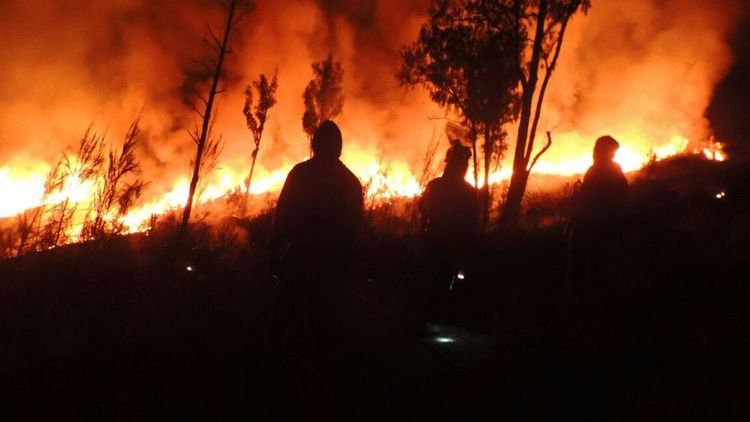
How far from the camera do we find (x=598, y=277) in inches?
271

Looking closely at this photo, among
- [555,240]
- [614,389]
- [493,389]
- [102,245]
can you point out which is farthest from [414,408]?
[102,245]

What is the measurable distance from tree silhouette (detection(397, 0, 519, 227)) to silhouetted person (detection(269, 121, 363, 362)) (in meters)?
9.45

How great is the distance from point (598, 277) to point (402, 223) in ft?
21.4

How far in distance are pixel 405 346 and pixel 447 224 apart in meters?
1.45

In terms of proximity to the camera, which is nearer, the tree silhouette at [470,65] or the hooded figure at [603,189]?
the hooded figure at [603,189]

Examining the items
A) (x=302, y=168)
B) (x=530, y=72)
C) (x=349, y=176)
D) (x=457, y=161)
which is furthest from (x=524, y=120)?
(x=302, y=168)

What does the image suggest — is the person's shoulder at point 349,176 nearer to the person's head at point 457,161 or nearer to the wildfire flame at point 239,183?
the person's head at point 457,161

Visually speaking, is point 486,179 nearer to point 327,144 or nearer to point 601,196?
point 601,196

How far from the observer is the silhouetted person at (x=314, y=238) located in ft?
12.4

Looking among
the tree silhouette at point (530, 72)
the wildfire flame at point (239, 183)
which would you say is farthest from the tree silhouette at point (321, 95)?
the tree silhouette at point (530, 72)

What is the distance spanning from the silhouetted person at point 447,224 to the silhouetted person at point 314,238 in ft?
6.24

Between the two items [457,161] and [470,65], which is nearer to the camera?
[457,161]

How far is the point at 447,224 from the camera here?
5680 millimetres

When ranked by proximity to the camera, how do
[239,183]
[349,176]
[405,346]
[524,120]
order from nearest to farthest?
1. [349,176]
2. [405,346]
3. [524,120]
4. [239,183]
